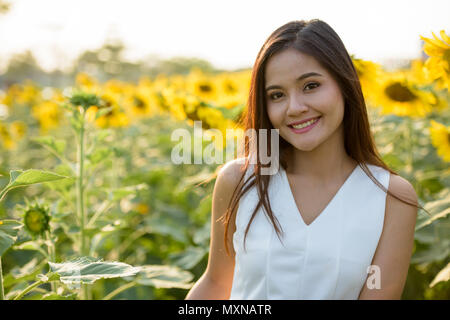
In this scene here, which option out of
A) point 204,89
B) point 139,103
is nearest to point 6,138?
point 139,103

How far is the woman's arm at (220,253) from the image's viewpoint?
4.83 ft

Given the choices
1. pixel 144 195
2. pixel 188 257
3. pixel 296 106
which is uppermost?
pixel 296 106

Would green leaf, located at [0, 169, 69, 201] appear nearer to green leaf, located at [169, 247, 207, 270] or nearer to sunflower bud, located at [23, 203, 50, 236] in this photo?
sunflower bud, located at [23, 203, 50, 236]

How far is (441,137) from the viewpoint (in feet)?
6.73

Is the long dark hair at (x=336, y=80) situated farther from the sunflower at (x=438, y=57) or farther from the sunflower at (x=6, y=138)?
the sunflower at (x=6, y=138)

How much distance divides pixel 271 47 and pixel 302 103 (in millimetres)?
198

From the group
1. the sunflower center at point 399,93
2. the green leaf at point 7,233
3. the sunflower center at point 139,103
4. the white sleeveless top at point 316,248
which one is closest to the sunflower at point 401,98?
the sunflower center at point 399,93

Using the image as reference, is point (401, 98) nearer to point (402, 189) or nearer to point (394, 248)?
point (402, 189)

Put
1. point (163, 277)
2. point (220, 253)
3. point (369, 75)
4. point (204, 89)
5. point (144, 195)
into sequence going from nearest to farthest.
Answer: point (220, 253)
point (163, 277)
point (369, 75)
point (144, 195)
point (204, 89)

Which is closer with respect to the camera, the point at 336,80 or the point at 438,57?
the point at 336,80

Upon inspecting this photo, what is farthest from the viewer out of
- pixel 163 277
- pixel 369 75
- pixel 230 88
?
pixel 230 88

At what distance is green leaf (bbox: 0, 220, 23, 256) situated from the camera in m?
0.99

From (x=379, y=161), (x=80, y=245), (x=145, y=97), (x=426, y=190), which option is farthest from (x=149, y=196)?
(x=379, y=161)

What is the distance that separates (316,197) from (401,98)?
4.41 ft
